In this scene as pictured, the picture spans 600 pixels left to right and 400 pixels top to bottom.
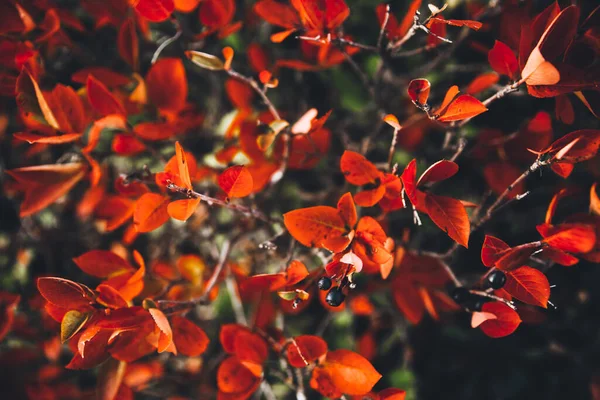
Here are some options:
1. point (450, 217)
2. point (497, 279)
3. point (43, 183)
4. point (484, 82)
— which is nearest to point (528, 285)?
point (497, 279)

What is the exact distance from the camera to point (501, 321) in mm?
740

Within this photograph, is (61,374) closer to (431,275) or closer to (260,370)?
(260,370)

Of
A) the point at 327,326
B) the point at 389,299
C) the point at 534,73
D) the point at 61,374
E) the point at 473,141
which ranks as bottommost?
the point at 61,374

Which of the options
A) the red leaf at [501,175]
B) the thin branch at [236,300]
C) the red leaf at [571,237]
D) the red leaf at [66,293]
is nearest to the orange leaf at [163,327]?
the red leaf at [66,293]

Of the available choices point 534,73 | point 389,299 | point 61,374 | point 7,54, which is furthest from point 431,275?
point 61,374

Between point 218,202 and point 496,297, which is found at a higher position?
point 218,202

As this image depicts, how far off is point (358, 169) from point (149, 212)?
37 centimetres

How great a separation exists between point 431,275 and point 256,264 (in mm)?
481

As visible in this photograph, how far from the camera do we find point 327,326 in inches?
49.6

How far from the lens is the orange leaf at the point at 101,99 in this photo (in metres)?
0.82

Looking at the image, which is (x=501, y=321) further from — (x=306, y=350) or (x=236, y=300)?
(x=236, y=300)

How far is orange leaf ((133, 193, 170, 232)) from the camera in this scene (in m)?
0.78

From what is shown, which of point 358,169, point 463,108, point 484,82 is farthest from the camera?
point 484,82

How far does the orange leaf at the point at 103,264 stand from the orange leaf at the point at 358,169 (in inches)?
18.0
